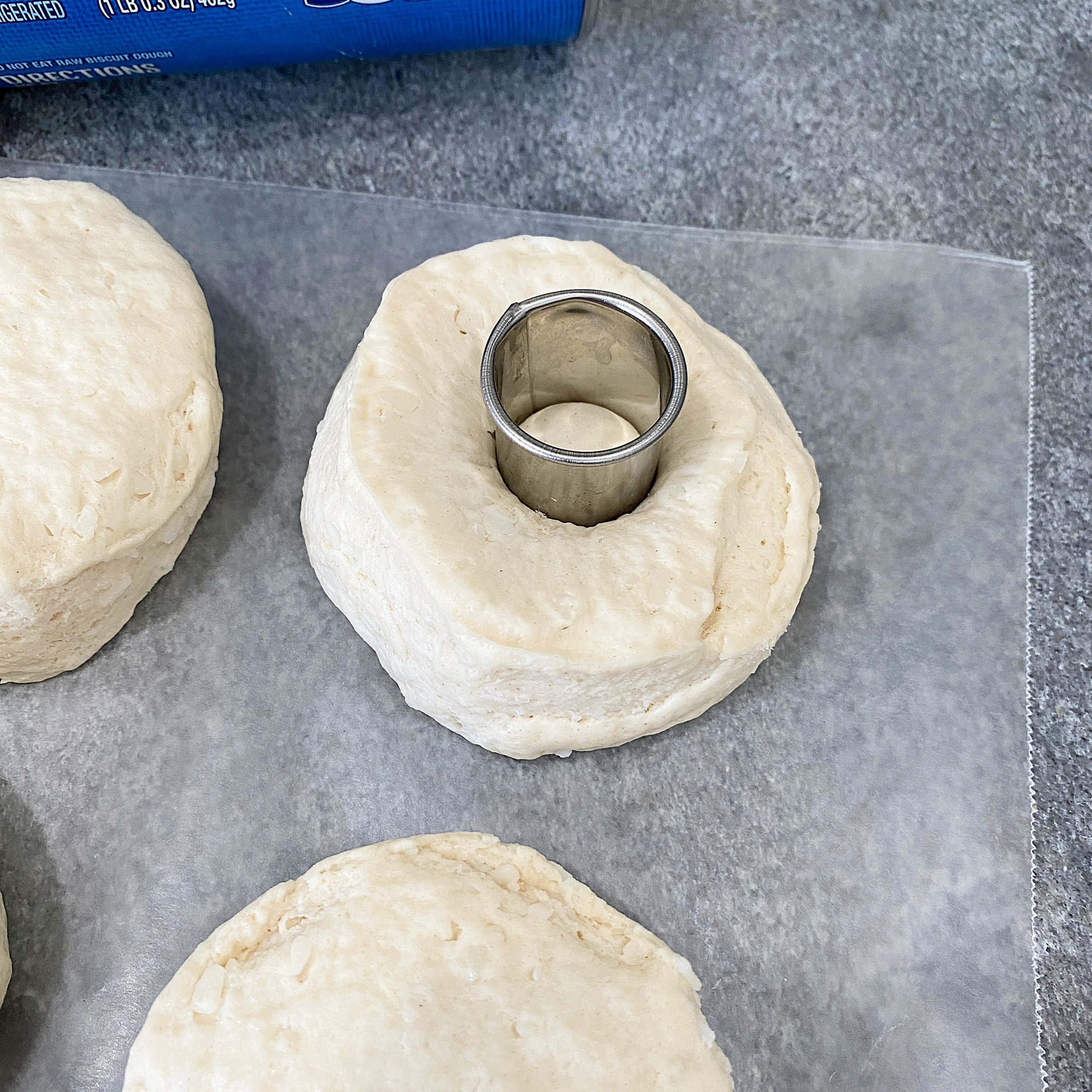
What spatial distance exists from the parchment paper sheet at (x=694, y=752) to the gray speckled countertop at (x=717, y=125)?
0.51ft

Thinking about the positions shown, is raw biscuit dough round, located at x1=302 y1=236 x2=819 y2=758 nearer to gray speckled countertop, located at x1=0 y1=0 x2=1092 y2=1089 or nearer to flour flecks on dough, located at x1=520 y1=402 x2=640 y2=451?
flour flecks on dough, located at x1=520 y1=402 x2=640 y2=451

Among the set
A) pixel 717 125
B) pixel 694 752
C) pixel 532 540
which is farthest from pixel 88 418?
pixel 717 125

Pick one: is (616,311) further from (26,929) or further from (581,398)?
(26,929)

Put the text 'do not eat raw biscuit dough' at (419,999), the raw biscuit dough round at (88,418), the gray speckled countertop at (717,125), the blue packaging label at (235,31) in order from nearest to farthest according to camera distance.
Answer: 1. the text 'do not eat raw biscuit dough' at (419,999)
2. the raw biscuit dough round at (88,418)
3. the blue packaging label at (235,31)
4. the gray speckled countertop at (717,125)

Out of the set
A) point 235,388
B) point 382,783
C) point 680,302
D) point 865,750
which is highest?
point 680,302

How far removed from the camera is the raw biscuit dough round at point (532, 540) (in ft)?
3.28

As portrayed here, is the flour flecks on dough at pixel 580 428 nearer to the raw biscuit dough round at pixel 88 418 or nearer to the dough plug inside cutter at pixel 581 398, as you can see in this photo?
the dough plug inside cutter at pixel 581 398

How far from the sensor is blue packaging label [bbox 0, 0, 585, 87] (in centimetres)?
125

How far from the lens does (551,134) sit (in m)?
1.56

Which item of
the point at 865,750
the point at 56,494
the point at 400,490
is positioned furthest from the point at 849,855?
the point at 56,494

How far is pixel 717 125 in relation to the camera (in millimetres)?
1563

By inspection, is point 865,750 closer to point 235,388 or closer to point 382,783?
point 382,783

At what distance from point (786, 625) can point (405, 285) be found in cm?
63

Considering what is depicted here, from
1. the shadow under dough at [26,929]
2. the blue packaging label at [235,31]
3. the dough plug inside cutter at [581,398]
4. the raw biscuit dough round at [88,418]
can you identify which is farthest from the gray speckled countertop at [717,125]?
the shadow under dough at [26,929]
